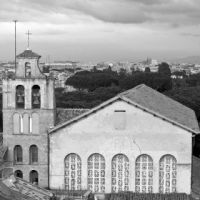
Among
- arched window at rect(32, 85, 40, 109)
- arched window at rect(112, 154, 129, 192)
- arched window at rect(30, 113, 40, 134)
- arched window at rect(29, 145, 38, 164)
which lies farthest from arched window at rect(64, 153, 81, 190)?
arched window at rect(32, 85, 40, 109)

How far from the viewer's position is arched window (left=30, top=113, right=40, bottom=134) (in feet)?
99.1

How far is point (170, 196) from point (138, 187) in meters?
2.02

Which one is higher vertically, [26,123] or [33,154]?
[26,123]

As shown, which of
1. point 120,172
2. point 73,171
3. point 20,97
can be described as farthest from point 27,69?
point 120,172

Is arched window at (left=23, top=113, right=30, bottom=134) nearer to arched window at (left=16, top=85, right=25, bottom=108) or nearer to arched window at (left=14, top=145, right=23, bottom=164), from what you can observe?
arched window at (left=16, top=85, right=25, bottom=108)

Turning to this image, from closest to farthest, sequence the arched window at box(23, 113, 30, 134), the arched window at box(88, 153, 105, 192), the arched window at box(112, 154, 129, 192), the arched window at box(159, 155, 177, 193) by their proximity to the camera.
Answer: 1. the arched window at box(159, 155, 177, 193)
2. the arched window at box(112, 154, 129, 192)
3. the arched window at box(88, 153, 105, 192)
4. the arched window at box(23, 113, 30, 134)

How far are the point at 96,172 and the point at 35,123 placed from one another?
15.7 ft

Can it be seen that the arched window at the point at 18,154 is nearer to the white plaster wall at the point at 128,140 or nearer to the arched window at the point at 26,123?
the arched window at the point at 26,123

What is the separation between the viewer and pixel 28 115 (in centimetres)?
3017

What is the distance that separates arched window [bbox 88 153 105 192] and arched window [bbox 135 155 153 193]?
2.07 metres

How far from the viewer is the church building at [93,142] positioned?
29.3m

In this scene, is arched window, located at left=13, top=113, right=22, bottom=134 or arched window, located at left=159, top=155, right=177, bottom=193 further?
arched window, located at left=13, top=113, right=22, bottom=134

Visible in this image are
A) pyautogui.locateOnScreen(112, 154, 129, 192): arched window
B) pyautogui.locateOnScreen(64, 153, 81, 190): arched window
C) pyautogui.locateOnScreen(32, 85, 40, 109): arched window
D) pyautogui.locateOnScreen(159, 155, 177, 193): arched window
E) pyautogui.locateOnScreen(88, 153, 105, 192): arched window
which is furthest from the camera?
pyautogui.locateOnScreen(32, 85, 40, 109): arched window

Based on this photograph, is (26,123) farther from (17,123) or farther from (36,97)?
(36,97)
